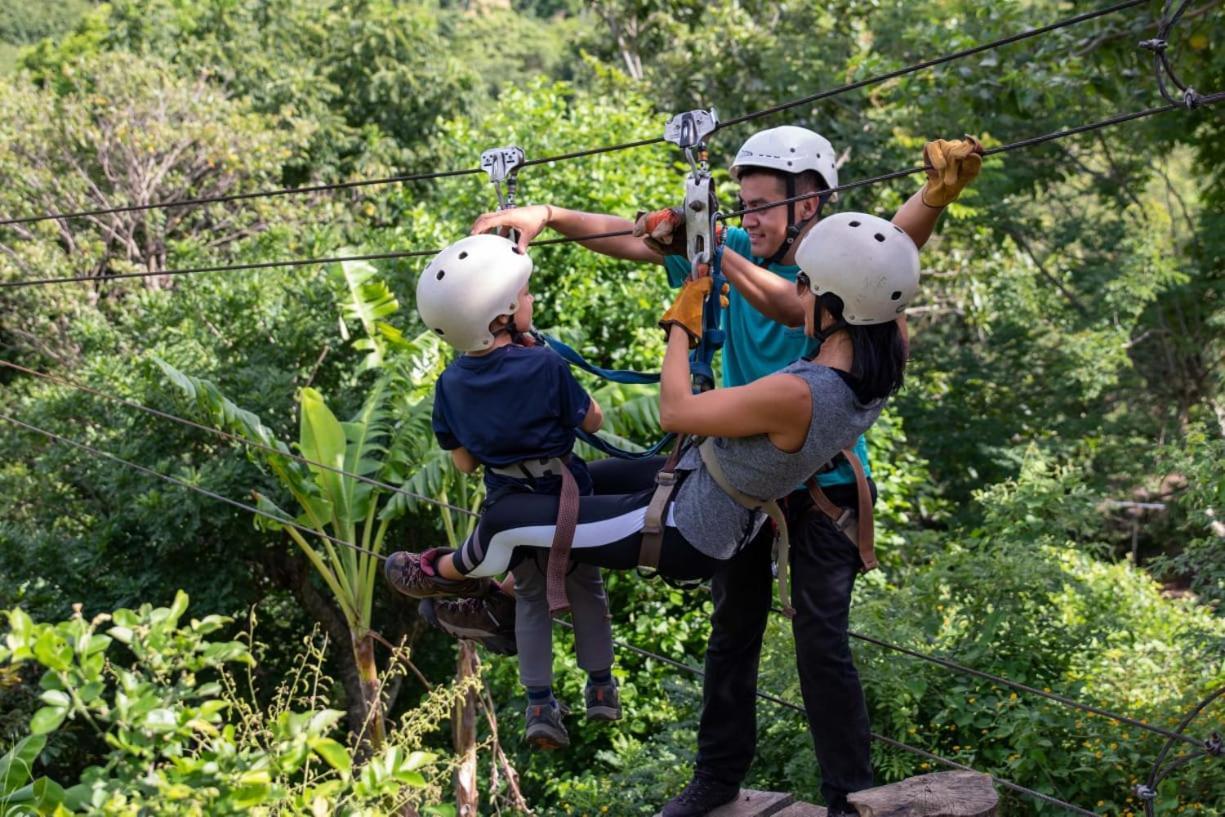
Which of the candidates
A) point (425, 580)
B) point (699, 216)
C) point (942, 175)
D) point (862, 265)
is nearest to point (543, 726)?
point (425, 580)

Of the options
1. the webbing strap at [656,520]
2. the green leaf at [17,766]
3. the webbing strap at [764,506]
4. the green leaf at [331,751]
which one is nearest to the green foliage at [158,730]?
the green leaf at [331,751]

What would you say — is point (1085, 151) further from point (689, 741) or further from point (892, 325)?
point (892, 325)

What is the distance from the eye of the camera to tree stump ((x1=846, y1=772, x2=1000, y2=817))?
378cm

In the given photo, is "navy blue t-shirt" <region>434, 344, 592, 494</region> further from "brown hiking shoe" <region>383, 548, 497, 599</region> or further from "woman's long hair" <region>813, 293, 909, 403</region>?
"woman's long hair" <region>813, 293, 909, 403</region>

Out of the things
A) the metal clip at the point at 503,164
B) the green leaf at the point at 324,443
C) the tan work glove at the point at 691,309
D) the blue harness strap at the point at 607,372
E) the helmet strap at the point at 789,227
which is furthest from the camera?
the green leaf at the point at 324,443

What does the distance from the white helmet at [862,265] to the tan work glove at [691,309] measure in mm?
256

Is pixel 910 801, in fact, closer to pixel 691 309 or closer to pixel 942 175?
pixel 691 309

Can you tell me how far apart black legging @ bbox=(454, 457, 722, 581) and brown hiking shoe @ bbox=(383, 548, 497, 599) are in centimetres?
16

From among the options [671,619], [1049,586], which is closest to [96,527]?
[671,619]

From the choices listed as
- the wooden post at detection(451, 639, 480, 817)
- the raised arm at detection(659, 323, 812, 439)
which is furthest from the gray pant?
the wooden post at detection(451, 639, 480, 817)

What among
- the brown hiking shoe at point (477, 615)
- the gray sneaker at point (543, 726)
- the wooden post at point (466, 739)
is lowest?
the wooden post at point (466, 739)

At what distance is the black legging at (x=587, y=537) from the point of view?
12.4 feet

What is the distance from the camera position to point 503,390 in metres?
3.87

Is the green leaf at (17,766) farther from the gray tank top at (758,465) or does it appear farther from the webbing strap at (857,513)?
the webbing strap at (857,513)
